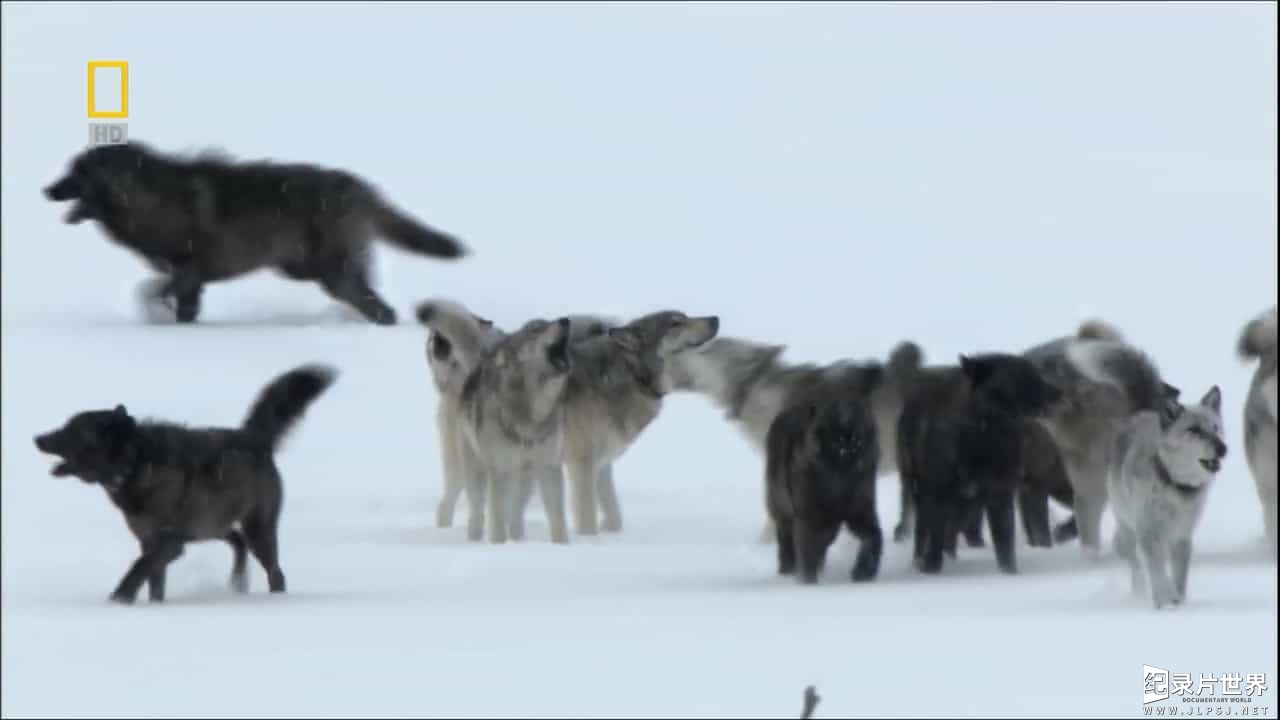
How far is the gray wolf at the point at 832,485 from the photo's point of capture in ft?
40.3

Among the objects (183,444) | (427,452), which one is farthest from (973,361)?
(427,452)

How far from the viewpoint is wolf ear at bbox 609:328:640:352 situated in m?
14.7

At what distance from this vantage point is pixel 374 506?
50.0 ft

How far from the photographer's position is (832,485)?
484 inches

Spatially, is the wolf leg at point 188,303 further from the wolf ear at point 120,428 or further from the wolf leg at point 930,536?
the wolf leg at point 930,536

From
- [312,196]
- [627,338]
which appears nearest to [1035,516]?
[627,338]

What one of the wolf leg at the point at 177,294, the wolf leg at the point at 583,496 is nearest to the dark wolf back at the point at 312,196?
the wolf leg at the point at 177,294

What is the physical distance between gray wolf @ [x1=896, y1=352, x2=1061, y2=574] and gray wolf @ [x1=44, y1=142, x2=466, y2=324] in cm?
512

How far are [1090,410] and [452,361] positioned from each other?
132 inches

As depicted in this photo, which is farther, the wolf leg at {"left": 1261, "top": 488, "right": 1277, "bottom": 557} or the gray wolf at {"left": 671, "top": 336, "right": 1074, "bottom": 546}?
Answer: the gray wolf at {"left": 671, "top": 336, "right": 1074, "bottom": 546}

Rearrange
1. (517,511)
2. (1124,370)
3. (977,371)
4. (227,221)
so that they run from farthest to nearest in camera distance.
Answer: (227,221) → (517,511) → (1124,370) → (977,371)

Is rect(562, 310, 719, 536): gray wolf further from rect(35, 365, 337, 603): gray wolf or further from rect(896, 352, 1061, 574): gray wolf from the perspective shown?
rect(35, 365, 337, 603): gray wolf

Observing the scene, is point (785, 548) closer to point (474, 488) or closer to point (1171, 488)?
point (1171, 488)

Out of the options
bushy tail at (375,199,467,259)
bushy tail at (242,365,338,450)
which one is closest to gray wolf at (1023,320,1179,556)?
bushy tail at (242,365,338,450)
